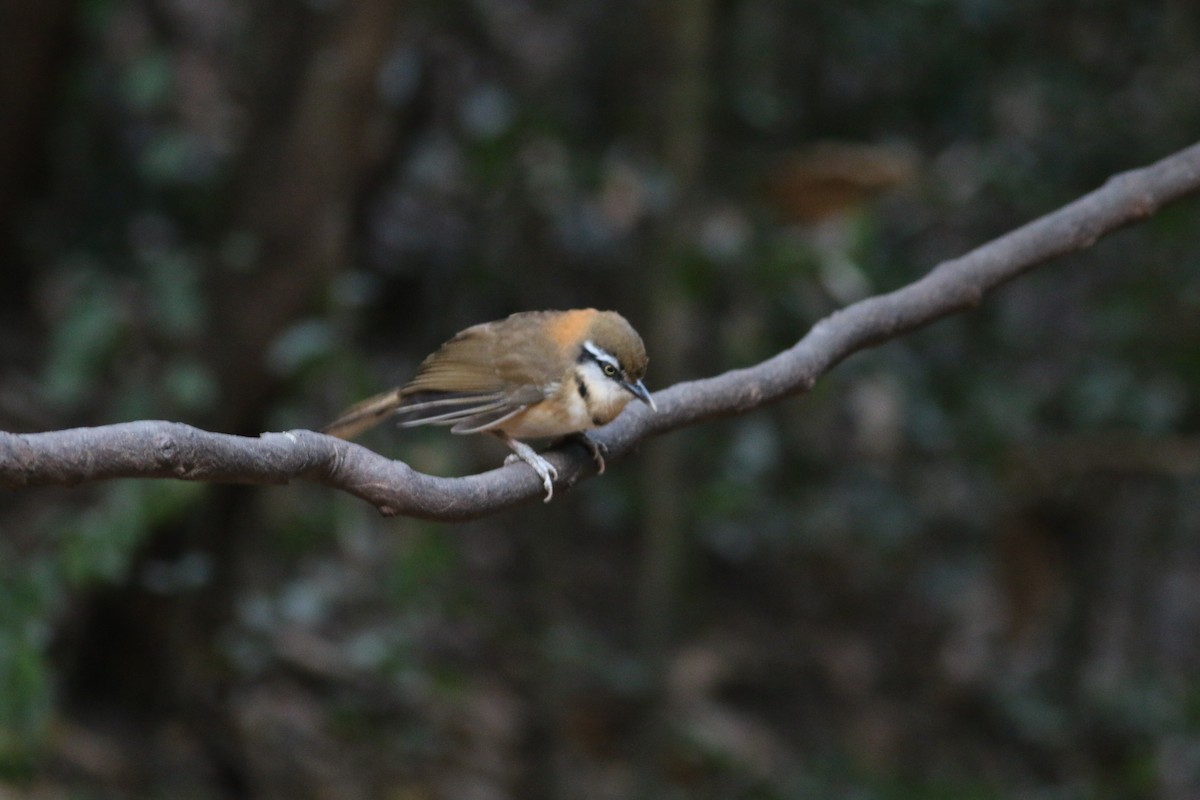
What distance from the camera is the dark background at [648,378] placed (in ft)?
17.7

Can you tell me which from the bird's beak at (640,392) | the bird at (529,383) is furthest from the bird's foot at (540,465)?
the bird's beak at (640,392)

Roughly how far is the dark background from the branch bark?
2.19 metres

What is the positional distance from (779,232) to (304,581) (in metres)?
2.43

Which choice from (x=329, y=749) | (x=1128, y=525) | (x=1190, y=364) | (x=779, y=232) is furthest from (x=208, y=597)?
(x=1128, y=525)

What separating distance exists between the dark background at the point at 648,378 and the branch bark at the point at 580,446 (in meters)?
2.19

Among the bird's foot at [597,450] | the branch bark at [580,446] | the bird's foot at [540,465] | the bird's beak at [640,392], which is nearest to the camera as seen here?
the branch bark at [580,446]

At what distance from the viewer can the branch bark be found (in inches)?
74.9

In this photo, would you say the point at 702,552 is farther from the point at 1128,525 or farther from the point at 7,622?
the point at 7,622

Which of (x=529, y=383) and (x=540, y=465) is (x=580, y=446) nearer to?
(x=529, y=383)

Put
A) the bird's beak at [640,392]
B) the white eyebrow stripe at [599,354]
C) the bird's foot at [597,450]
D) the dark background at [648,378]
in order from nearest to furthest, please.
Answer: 1. the bird's beak at [640,392]
2. the bird's foot at [597,450]
3. the white eyebrow stripe at [599,354]
4. the dark background at [648,378]

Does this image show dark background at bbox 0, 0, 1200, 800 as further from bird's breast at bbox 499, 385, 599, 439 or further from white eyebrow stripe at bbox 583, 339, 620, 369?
white eyebrow stripe at bbox 583, 339, 620, 369

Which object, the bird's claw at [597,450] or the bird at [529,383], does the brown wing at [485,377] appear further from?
the bird's claw at [597,450]

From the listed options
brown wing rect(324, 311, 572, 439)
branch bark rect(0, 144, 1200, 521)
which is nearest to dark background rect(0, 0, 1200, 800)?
brown wing rect(324, 311, 572, 439)

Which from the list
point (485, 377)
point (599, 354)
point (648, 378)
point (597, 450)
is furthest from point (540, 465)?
point (648, 378)
